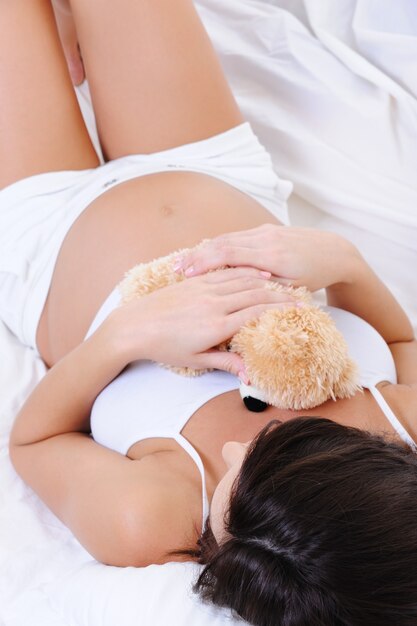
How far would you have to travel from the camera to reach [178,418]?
1083 millimetres

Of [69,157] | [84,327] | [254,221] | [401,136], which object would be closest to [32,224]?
[69,157]

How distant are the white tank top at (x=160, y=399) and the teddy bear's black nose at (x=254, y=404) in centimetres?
7

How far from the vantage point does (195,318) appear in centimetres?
106

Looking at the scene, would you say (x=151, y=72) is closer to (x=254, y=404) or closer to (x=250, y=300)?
(x=250, y=300)

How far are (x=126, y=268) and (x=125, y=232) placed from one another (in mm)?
76

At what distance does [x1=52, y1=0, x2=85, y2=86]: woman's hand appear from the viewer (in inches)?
62.8

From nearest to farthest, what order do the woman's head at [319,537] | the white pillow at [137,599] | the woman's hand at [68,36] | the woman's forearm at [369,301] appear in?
1. the woman's head at [319,537]
2. the white pillow at [137,599]
3. the woman's forearm at [369,301]
4. the woman's hand at [68,36]

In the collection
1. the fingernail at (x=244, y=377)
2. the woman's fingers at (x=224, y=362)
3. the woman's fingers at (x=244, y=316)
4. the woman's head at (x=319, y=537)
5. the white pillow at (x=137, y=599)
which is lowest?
the white pillow at (x=137, y=599)

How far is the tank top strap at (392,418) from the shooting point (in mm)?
1018

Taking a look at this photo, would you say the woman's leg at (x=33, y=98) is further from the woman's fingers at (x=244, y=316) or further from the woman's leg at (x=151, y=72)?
the woman's fingers at (x=244, y=316)

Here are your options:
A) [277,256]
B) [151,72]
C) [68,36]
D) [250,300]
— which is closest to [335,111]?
[151,72]

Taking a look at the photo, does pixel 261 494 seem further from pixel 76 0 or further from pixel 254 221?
pixel 76 0

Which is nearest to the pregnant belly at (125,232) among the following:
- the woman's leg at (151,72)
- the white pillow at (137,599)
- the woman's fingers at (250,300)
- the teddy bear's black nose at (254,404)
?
the woman's leg at (151,72)

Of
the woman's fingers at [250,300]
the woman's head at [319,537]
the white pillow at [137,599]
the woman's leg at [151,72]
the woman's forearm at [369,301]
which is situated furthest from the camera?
the woman's leg at [151,72]
